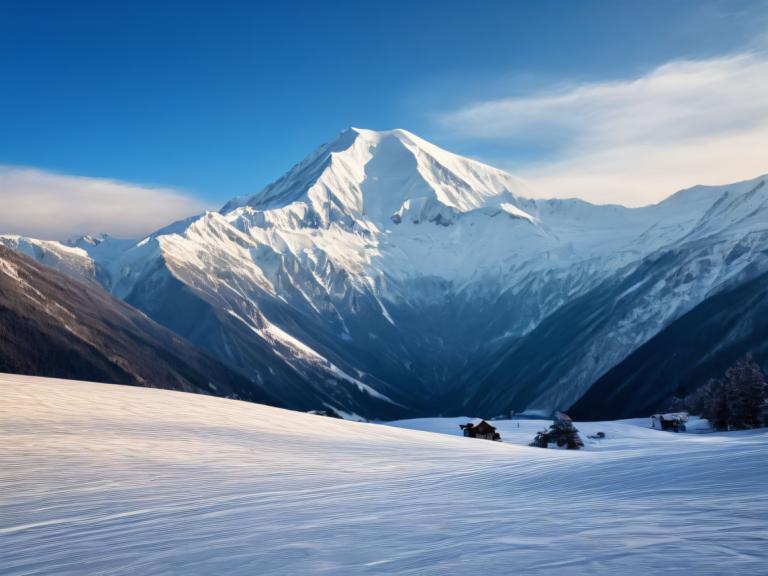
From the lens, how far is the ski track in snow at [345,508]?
1078cm

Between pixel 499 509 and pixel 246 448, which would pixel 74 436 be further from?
pixel 499 509

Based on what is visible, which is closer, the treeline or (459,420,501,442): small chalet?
the treeline

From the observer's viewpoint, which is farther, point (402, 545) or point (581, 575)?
point (402, 545)

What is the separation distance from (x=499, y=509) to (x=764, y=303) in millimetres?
182334

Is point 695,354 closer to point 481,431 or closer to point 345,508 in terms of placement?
point 481,431

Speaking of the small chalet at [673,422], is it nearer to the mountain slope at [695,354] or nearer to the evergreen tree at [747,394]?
the evergreen tree at [747,394]

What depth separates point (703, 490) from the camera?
14742mm

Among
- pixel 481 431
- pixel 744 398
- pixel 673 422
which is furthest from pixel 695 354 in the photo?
pixel 481 431

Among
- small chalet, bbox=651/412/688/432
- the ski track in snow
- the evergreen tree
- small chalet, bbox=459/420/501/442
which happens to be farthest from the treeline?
the ski track in snow

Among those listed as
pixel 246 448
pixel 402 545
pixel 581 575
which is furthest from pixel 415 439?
pixel 581 575

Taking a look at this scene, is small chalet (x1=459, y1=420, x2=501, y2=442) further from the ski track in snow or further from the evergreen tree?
the ski track in snow

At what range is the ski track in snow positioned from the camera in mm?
10781

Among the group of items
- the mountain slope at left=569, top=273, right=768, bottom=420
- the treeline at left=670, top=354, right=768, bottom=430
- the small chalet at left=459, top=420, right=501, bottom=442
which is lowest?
the small chalet at left=459, top=420, right=501, bottom=442

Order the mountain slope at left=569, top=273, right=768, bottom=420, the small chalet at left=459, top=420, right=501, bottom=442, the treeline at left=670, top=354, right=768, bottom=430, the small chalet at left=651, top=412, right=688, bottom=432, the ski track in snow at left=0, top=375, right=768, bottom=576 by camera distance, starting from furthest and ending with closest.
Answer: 1. the mountain slope at left=569, top=273, right=768, bottom=420
2. the small chalet at left=651, top=412, right=688, bottom=432
3. the small chalet at left=459, top=420, right=501, bottom=442
4. the treeline at left=670, top=354, right=768, bottom=430
5. the ski track in snow at left=0, top=375, right=768, bottom=576
